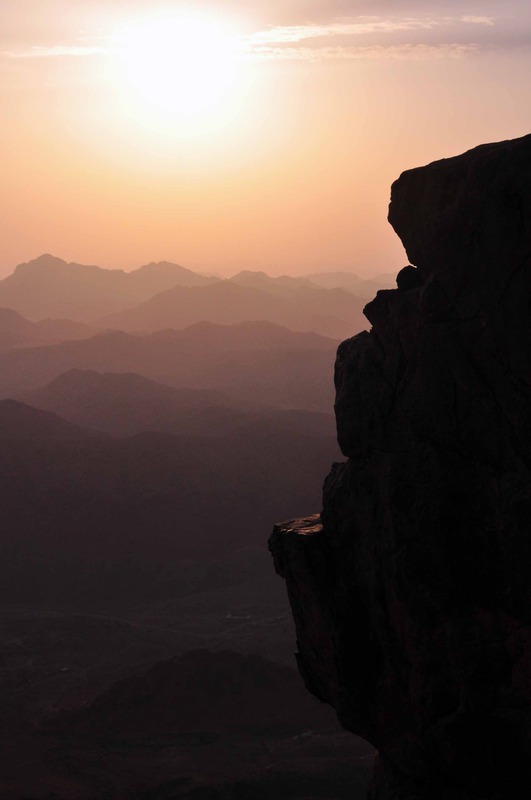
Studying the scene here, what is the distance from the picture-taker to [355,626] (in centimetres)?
2078

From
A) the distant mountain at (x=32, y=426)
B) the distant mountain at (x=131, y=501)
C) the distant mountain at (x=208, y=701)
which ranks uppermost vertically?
the distant mountain at (x=32, y=426)

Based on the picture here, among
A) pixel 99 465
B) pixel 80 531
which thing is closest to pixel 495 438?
pixel 80 531

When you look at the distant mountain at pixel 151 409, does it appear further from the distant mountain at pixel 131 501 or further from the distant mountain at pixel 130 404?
the distant mountain at pixel 131 501

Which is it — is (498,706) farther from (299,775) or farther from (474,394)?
(299,775)

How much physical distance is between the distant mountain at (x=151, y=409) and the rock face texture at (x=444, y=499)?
3168 inches

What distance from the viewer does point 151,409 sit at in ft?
414

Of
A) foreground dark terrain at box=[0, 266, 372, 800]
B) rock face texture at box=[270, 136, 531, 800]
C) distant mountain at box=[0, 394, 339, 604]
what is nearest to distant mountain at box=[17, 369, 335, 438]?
foreground dark terrain at box=[0, 266, 372, 800]

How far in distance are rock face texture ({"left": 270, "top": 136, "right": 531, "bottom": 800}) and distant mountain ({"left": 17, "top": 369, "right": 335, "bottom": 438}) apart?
264 feet

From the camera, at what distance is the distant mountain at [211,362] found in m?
165

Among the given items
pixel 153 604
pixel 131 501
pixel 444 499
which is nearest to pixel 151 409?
pixel 131 501

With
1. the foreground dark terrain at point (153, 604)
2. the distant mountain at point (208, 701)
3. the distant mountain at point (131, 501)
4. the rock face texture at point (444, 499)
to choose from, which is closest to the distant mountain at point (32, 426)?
the distant mountain at point (131, 501)

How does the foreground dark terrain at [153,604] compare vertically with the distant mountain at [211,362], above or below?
below

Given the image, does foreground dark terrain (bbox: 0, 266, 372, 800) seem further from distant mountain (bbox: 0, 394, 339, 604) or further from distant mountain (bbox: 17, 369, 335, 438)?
distant mountain (bbox: 17, 369, 335, 438)

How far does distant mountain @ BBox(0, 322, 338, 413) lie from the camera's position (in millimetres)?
164750
